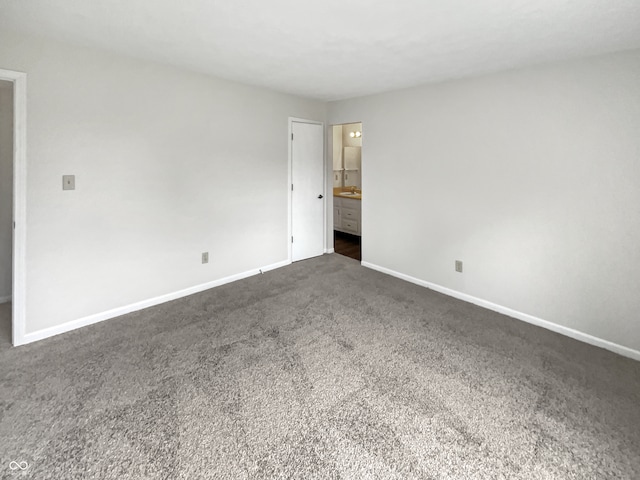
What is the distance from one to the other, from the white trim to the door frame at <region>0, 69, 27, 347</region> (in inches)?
5.0

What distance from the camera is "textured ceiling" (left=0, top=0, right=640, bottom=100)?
1.90 metres

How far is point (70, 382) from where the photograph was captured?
2.09 metres

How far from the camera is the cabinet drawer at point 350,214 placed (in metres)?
6.12

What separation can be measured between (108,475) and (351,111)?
4.37m

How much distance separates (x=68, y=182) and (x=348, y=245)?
413cm

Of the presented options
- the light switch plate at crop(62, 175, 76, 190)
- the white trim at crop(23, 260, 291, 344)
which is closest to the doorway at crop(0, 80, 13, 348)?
the white trim at crop(23, 260, 291, 344)

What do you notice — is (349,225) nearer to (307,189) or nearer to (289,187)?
(307,189)

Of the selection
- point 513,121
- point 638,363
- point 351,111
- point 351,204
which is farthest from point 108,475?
point 351,204

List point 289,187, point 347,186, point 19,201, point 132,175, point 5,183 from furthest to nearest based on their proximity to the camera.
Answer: point 347,186
point 289,187
point 5,183
point 132,175
point 19,201

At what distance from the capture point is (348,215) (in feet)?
20.8

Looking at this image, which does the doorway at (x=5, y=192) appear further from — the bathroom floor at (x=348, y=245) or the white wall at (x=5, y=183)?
the bathroom floor at (x=348, y=245)

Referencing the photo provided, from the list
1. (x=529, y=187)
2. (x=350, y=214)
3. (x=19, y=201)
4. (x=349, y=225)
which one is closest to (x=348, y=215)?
(x=350, y=214)

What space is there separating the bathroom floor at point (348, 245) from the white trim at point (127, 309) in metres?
1.52

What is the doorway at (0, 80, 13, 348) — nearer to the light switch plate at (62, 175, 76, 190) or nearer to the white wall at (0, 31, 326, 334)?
the white wall at (0, 31, 326, 334)
